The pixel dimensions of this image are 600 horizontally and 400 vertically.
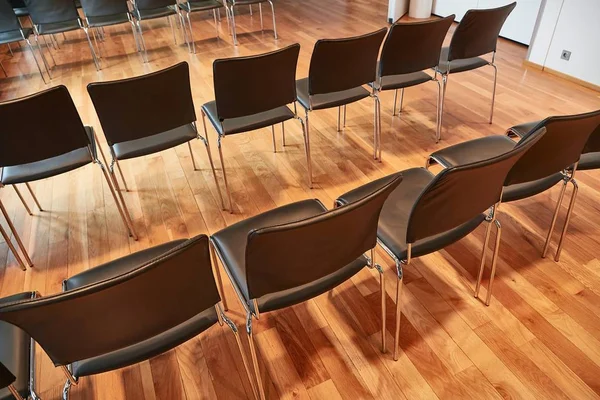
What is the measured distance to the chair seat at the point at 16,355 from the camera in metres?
1.17

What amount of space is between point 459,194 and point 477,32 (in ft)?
6.14

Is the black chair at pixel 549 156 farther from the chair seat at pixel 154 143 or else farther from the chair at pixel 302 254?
the chair seat at pixel 154 143

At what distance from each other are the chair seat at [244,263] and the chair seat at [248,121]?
0.75 metres

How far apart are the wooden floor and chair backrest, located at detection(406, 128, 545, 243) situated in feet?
1.96

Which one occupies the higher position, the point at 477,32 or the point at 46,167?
the point at 477,32

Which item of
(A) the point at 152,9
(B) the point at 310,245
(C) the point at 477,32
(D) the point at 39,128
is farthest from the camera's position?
(A) the point at 152,9

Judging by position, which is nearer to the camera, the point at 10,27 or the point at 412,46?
the point at 412,46

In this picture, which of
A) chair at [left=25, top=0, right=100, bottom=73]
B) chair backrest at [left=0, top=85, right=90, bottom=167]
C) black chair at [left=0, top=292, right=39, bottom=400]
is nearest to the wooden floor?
chair backrest at [left=0, top=85, right=90, bottom=167]

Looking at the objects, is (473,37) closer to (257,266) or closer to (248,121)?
(248,121)

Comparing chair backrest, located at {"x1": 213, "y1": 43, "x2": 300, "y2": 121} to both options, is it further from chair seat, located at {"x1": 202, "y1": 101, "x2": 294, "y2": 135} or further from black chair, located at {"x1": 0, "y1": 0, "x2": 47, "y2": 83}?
black chair, located at {"x1": 0, "y1": 0, "x2": 47, "y2": 83}

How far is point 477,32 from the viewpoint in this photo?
270 centimetres

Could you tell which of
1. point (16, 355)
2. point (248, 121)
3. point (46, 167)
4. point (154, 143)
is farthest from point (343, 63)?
point (16, 355)

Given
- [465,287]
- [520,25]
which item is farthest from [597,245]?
[520,25]

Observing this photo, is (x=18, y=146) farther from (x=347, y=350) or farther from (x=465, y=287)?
(x=465, y=287)
